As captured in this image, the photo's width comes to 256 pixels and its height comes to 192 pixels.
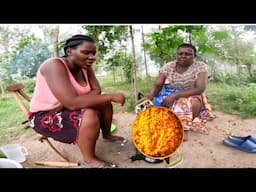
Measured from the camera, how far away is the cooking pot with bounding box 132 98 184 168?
10.8 ft

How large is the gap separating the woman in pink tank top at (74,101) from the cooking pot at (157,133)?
0.14m

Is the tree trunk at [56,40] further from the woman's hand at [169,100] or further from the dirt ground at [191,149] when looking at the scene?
the woman's hand at [169,100]

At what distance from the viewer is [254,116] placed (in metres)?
3.34

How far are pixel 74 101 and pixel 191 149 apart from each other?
35.4 inches

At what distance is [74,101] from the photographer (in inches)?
126

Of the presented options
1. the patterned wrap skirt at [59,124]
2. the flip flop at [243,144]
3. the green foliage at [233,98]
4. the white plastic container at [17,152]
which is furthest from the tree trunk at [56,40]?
the flip flop at [243,144]

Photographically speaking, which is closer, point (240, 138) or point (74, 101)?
point (74, 101)

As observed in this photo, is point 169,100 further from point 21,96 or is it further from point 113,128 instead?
point 21,96

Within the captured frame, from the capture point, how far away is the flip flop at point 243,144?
10.8 feet


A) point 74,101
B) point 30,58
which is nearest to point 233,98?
point 74,101

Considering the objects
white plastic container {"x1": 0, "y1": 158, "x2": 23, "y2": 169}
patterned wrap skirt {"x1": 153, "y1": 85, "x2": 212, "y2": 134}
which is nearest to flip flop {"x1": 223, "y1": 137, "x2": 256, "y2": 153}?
patterned wrap skirt {"x1": 153, "y1": 85, "x2": 212, "y2": 134}

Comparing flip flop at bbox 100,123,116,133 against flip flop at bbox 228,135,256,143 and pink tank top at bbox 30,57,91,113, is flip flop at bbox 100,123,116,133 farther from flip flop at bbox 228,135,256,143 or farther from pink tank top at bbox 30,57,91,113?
flip flop at bbox 228,135,256,143

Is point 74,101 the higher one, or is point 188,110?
point 74,101
